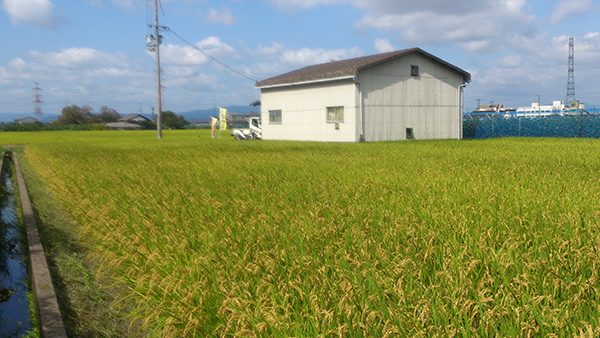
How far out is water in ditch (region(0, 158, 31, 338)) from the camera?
3.49 m

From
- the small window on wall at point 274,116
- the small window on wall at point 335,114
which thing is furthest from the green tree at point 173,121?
the small window on wall at point 335,114

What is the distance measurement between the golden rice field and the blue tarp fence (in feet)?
68.4

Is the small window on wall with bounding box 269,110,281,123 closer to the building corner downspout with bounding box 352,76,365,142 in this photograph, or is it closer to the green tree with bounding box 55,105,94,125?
the building corner downspout with bounding box 352,76,365,142

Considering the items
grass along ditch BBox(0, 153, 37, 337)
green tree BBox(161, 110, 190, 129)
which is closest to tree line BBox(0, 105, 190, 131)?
green tree BBox(161, 110, 190, 129)

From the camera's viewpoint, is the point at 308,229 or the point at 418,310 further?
the point at 308,229

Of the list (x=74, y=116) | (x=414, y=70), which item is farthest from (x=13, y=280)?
(x=74, y=116)

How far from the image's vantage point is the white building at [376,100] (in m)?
22.5

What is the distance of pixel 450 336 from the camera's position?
2.05 m

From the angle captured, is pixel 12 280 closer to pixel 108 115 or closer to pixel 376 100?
pixel 376 100

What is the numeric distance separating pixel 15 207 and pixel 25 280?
448cm

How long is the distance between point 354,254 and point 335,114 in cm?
2052

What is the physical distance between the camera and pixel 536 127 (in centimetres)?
2694

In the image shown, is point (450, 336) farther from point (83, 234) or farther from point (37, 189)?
point (37, 189)

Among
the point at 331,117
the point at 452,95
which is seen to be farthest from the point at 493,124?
the point at 331,117
